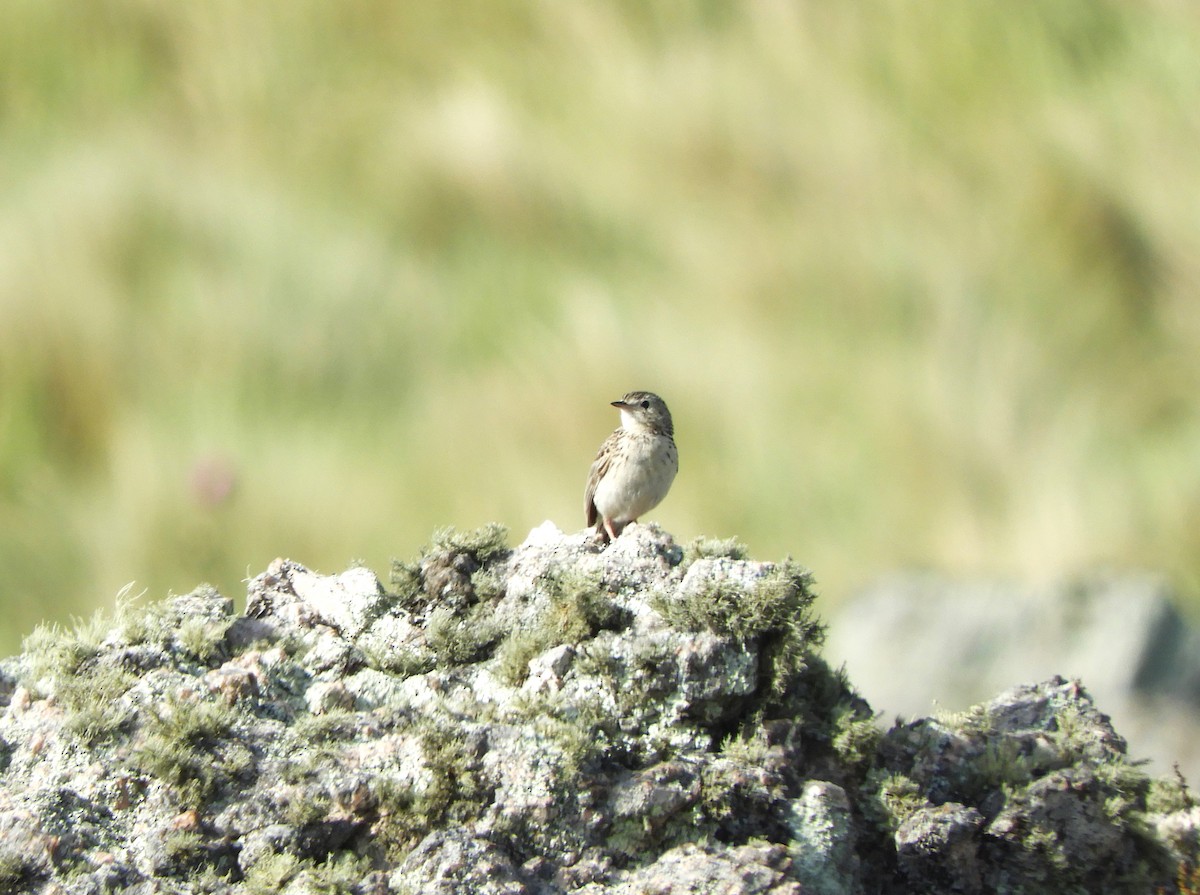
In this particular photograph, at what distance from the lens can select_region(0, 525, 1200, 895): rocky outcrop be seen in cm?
446

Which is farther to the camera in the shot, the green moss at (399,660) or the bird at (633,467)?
the bird at (633,467)

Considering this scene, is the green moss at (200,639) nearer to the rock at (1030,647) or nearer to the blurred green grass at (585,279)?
the rock at (1030,647)

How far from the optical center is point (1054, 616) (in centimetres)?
1016

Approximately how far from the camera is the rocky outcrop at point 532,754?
4.46m

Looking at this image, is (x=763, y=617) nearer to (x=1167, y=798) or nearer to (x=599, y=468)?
(x=1167, y=798)

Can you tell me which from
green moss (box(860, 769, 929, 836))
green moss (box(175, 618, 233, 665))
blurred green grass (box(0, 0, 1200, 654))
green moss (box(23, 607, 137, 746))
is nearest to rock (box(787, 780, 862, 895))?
green moss (box(860, 769, 929, 836))

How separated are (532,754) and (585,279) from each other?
11945mm

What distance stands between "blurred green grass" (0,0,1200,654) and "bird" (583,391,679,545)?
4.28 meters

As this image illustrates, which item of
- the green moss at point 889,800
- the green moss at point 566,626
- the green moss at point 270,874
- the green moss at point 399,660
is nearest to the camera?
the green moss at point 270,874

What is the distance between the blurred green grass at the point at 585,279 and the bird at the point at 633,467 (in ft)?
14.0

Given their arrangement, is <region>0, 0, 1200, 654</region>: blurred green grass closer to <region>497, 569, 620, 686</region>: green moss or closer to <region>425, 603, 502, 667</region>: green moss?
→ <region>425, 603, 502, 667</region>: green moss

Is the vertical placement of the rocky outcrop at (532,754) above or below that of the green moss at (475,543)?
below

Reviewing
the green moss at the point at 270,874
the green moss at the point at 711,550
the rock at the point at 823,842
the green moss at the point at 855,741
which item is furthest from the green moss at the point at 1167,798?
the green moss at the point at 270,874

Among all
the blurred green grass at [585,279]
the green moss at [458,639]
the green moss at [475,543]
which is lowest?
the green moss at [458,639]
